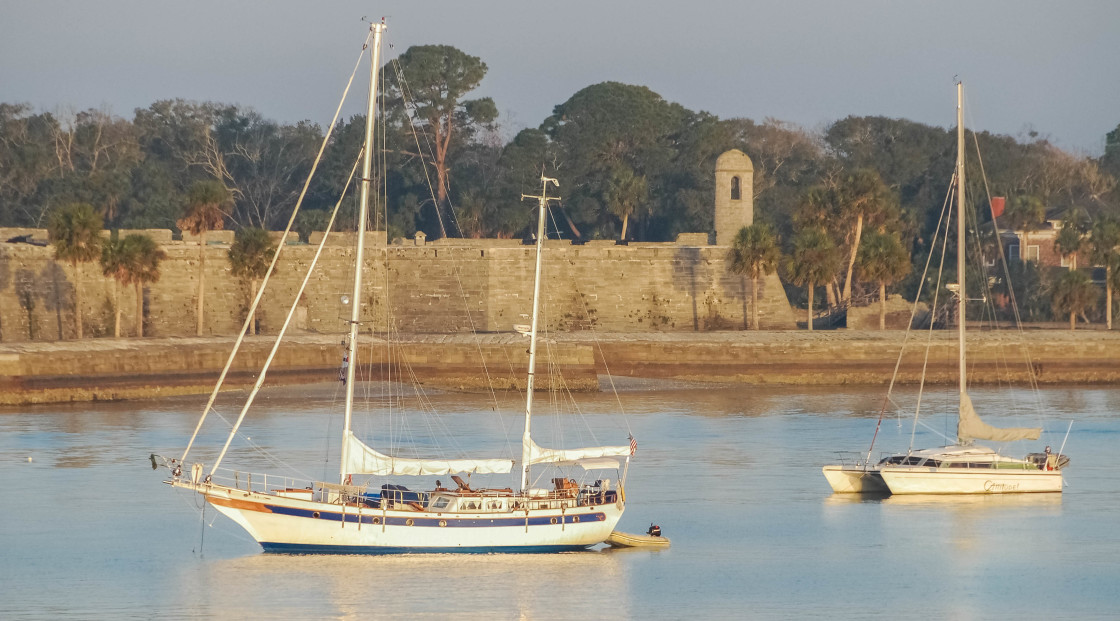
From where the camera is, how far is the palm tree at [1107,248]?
5441cm

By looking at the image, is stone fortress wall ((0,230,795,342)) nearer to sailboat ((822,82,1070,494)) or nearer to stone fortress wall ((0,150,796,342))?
stone fortress wall ((0,150,796,342))

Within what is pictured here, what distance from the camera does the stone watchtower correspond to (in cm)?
5547

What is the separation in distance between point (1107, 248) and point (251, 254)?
90.2ft

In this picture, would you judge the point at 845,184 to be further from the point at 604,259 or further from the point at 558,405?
Result: the point at 558,405

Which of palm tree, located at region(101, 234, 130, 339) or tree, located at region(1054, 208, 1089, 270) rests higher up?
tree, located at region(1054, 208, 1089, 270)

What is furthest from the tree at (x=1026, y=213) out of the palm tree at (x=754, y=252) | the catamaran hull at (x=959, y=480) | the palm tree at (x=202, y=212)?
the catamaran hull at (x=959, y=480)

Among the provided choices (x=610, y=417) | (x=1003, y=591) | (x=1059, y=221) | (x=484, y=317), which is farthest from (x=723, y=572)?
(x=1059, y=221)

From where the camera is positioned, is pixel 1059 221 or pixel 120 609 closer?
pixel 120 609

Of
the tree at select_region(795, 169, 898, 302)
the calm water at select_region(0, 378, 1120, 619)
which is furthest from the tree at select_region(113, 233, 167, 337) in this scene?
the tree at select_region(795, 169, 898, 302)

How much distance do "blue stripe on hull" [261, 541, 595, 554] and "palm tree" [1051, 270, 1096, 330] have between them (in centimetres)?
3466

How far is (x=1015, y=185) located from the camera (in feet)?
239

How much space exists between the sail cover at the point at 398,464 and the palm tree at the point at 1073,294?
34.7 m

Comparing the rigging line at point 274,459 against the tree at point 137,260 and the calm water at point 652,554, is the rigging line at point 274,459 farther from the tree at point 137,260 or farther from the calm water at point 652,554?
the tree at point 137,260

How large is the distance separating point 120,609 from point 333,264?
1322 inches
